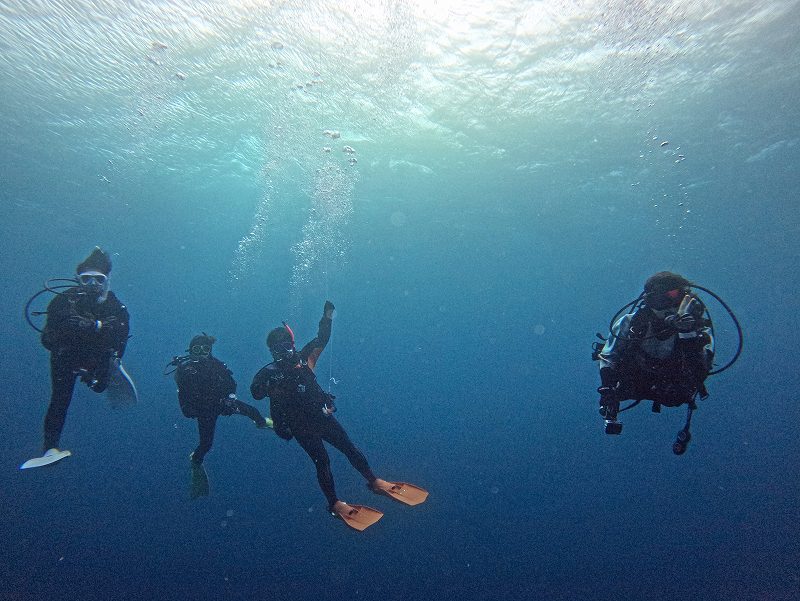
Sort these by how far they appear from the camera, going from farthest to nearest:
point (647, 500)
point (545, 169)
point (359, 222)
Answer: point (359, 222) → point (545, 169) → point (647, 500)

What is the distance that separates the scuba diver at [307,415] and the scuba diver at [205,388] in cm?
184

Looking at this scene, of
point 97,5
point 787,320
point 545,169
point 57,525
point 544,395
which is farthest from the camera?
point 787,320

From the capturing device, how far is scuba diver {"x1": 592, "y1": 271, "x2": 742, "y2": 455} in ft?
15.4

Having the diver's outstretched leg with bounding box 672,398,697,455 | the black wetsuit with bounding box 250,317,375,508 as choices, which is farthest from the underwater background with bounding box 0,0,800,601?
the diver's outstretched leg with bounding box 672,398,697,455

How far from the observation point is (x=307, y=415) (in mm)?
6938

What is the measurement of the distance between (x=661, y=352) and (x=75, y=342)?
28.6ft

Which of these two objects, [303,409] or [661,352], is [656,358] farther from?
[303,409]

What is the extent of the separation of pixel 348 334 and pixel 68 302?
80.8 m

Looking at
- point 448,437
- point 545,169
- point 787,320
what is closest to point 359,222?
point 545,169

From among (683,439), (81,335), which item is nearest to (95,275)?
(81,335)

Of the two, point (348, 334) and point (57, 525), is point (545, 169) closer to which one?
point (57, 525)

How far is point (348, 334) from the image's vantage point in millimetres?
86438

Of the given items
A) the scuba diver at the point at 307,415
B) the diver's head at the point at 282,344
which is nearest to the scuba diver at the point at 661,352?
the scuba diver at the point at 307,415

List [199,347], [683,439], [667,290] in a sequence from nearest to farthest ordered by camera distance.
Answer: [667,290]
[683,439]
[199,347]
